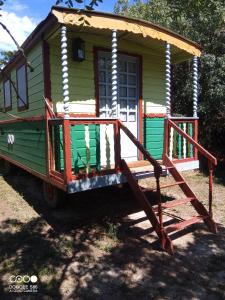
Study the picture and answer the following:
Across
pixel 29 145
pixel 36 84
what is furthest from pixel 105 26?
pixel 29 145

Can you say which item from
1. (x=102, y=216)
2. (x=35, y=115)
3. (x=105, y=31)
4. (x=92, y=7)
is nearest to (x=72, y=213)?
(x=102, y=216)

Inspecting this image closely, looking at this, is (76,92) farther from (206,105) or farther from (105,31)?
(206,105)

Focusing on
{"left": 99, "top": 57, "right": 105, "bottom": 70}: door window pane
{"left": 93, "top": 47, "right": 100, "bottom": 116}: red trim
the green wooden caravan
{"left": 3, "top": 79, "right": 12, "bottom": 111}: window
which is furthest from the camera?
{"left": 3, "top": 79, "right": 12, "bottom": 111}: window

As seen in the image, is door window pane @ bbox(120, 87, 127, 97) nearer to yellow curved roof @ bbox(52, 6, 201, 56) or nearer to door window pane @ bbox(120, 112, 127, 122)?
door window pane @ bbox(120, 112, 127, 122)

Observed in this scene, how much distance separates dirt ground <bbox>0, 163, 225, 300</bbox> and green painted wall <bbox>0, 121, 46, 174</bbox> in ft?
3.19

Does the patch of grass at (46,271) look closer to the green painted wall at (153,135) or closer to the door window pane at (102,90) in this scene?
the door window pane at (102,90)

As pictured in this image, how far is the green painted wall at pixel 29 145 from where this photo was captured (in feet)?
19.7

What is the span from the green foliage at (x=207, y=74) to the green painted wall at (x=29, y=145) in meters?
5.62

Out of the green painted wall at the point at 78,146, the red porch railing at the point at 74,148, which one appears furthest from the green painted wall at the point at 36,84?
the green painted wall at the point at 78,146

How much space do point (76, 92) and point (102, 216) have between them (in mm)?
2441

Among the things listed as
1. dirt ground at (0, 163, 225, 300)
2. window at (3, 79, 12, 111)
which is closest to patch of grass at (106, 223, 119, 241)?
dirt ground at (0, 163, 225, 300)

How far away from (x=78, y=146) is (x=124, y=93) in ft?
7.09

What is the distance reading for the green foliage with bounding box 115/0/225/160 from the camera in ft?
32.3

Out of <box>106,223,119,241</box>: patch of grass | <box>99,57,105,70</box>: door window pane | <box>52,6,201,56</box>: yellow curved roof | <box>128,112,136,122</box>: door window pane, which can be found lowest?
<box>106,223,119,241</box>: patch of grass
